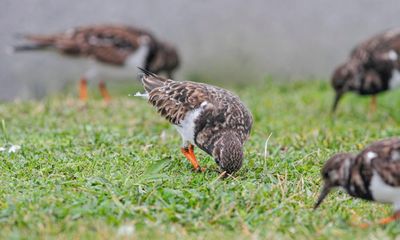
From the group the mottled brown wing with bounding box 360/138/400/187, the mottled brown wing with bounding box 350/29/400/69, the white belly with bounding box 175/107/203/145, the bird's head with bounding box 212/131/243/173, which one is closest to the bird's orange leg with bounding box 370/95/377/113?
the mottled brown wing with bounding box 350/29/400/69

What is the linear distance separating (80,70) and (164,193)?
22.0ft

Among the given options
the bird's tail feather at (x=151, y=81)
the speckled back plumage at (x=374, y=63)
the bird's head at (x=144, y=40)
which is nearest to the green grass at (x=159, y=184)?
the bird's tail feather at (x=151, y=81)

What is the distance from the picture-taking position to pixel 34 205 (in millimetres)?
4652

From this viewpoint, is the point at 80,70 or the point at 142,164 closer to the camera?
the point at 142,164

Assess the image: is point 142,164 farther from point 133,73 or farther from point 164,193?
point 133,73

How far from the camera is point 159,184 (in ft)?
17.0

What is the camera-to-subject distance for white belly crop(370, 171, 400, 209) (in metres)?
4.37

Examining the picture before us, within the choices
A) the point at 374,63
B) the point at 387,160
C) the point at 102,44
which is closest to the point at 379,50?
the point at 374,63

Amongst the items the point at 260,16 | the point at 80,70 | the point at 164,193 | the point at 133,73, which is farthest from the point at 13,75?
the point at 164,193

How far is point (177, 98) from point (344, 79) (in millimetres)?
4094

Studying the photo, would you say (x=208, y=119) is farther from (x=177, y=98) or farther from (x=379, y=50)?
(x=379, y=50)

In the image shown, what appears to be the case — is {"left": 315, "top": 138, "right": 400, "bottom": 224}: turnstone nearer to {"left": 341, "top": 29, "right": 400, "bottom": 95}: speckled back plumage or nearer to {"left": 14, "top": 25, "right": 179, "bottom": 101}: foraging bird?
{"left": 341, "top": 29, "right": 400, "bottom": 95}: speckled back plumage

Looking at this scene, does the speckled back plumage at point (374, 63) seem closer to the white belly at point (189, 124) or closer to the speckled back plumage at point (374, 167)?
the white belly at point (189, 124)

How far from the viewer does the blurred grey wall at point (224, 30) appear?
11.2 meters
